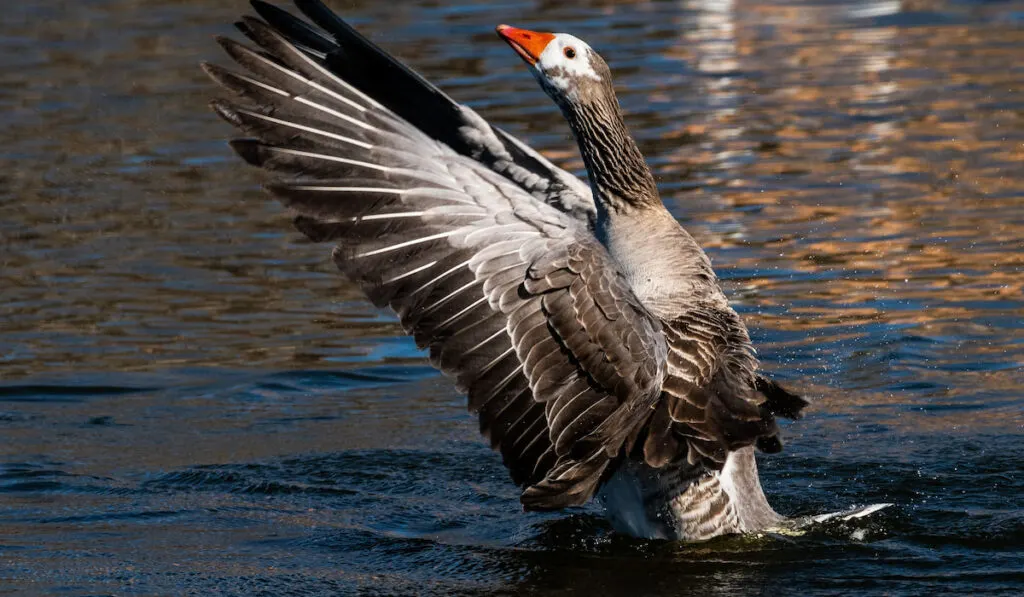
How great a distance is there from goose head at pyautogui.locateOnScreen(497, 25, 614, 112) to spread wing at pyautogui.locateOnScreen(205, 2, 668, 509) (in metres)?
0.76

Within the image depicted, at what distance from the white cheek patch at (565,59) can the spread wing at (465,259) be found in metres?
0.75

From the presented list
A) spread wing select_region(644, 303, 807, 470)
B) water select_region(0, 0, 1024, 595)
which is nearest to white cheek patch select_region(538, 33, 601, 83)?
spread wing select_region(644, 303, 807, 470)

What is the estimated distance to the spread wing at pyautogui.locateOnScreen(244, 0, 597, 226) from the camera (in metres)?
6.84

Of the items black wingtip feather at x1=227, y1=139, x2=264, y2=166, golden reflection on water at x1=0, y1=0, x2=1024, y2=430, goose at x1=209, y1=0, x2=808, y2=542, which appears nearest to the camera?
goose at x1=209, y1=0, x2=808, y2=542

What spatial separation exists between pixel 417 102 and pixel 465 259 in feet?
4.94

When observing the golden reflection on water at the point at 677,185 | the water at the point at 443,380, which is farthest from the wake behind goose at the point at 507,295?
the golden reflection on water at the point at 677,185

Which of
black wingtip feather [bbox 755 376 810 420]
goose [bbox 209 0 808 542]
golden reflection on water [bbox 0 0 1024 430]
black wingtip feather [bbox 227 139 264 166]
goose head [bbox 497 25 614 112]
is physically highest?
goose head [bbox 497 25 614 112]

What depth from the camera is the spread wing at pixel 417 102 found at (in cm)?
684

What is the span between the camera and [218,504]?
779cm

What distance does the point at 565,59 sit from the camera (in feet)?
22.9

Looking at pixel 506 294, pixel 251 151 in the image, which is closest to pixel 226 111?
pixel 251 151

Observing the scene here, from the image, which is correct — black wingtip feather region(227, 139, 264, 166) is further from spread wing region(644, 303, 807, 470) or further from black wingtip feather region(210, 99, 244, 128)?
spread wing region(644, 303, 807, 470)

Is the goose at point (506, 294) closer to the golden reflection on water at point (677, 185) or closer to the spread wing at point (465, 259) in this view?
the spread wing at point (465, 259)

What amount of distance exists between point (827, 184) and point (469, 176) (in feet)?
22.9
